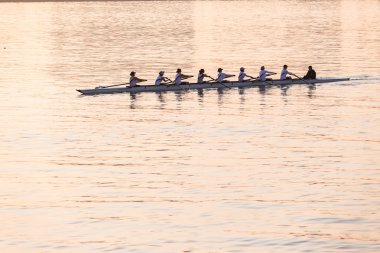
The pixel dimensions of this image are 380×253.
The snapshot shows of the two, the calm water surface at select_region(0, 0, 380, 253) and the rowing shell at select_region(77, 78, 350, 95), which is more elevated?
the rowing shell at select_region(77, 78, 350, 95)

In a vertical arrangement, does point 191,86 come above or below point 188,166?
above

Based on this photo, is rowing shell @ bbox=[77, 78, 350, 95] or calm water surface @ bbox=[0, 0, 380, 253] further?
rowing shell @ bbox=[77, 78, 350, 95]

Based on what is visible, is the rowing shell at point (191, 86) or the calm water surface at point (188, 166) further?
the rowing shell at point (191, 86)

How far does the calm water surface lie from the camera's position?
31.8m

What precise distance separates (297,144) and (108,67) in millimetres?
44988

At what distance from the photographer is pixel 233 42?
124250mm

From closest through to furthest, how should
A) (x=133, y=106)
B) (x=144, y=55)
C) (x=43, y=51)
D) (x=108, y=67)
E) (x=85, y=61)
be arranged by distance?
(x=133, y=106) < (x=108, y=67) < (x=85, y=61) < (x=144, y=55) < (x=43, y=51)

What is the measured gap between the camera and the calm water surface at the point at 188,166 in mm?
31781

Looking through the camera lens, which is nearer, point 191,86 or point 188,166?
point 188,166

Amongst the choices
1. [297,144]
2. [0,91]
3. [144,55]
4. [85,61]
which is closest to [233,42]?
[144,55]

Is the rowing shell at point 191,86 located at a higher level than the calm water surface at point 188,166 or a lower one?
higher

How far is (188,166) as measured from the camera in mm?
42094

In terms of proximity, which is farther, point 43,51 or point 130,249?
point 43,51

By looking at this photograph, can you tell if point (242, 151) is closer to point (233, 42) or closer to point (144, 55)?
point (144, 55)
